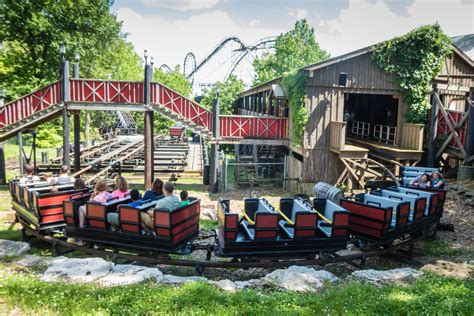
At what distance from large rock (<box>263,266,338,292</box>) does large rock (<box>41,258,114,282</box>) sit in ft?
10.4

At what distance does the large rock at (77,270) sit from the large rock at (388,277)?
498 cm

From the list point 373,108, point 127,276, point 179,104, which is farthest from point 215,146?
point 127,276

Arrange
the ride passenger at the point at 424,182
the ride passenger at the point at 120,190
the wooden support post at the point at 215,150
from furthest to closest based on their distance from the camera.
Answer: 1. the wooden support post at the point at 215,150
2. the ride passenger at the point at 424,182
3. the ride passenger at the point at 120,190

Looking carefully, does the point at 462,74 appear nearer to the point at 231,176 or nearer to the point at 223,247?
the point at 231,176

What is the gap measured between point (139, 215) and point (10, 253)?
331 centimetres

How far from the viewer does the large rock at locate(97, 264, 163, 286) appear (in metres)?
6.65

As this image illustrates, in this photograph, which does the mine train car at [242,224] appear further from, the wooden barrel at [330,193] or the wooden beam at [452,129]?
the wooden beam at [452,129]

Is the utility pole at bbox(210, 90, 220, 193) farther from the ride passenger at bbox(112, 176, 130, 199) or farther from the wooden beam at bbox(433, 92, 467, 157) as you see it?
the wooden beam at bbox(433, 92, 467, 157)

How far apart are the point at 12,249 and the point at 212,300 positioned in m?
5.84

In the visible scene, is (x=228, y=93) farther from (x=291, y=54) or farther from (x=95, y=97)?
(x=95, y=97)

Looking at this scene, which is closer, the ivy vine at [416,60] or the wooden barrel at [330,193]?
the wooden barrel at [330,193]

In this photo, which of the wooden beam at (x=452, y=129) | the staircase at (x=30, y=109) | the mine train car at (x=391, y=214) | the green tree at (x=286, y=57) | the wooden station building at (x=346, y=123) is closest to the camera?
the mine train car at (x=391, y=214)

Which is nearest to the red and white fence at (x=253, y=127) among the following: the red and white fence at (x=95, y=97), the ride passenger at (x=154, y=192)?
the red and white fence at (x=95, y=97)

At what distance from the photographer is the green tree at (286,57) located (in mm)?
46938
